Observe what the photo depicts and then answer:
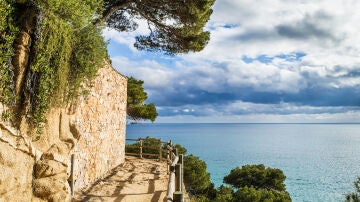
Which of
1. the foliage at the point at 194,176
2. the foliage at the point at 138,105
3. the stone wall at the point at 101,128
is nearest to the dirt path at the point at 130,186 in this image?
the stone wall at the point at 101,128

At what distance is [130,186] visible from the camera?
31.8ft

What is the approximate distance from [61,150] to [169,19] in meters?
8.95

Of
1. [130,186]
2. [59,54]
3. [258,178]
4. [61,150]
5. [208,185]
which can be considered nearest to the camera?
[59,54]

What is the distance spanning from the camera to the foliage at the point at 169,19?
495 inches

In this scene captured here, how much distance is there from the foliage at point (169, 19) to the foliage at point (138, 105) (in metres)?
6.91

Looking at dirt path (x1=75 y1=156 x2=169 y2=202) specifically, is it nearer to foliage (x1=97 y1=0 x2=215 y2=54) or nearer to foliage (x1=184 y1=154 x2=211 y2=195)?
foliage (x1=97 y1=0 x2=215 y2=54)

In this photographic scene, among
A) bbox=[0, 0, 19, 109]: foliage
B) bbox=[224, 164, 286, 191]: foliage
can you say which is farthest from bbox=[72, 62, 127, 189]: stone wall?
bbox=[224, 164, 286, 191]: foliage

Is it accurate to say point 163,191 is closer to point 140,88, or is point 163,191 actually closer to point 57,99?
point 57,99

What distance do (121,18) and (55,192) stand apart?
37.3 feet

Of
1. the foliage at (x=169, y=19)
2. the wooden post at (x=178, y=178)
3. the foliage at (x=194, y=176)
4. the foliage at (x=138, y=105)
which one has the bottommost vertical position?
the foliage at (x=194, y=176)

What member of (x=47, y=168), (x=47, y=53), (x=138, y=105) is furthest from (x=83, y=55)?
(x=138, y=105)

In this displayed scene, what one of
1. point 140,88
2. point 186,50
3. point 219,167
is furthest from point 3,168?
point 219,167

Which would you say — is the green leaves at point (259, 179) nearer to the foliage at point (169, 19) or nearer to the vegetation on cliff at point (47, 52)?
the foliage at point (169, 19)

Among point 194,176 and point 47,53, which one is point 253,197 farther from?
point 47,53
